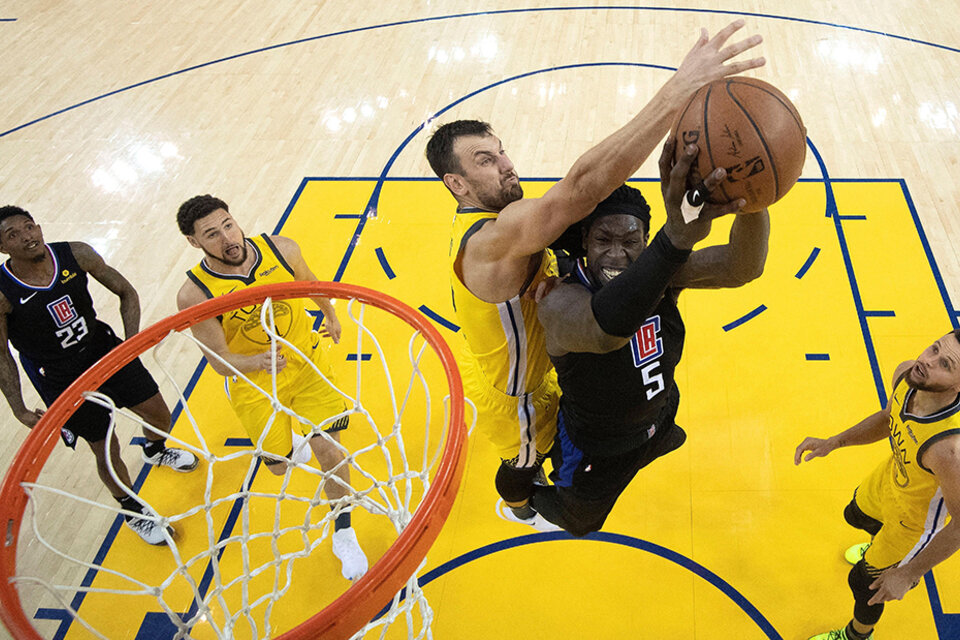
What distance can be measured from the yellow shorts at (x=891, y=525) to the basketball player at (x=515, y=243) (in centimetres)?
134

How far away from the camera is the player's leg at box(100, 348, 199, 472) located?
13.2 feet

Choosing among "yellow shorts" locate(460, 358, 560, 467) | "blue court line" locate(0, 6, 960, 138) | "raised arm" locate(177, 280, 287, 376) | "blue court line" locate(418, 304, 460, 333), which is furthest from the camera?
"blue court line" locate(0, 6, 960, 138)

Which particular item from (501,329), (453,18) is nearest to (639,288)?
(501,329)

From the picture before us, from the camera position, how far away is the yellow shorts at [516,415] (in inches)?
128

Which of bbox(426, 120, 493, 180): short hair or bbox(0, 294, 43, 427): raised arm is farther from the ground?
bbox(426, 120, 493, 180): short hair

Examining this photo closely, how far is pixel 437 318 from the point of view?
→ 5.20m

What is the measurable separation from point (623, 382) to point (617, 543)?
1.39m

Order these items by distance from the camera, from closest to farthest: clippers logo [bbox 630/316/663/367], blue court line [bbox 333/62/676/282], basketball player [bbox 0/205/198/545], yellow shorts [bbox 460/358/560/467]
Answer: clippers logo [bbox 630/316/663/367]
yellow shorts [bbox 460/358/560/467]
basketball player [bbox 0/205/198/545]
blue court line [bbox 333/62/676/282]

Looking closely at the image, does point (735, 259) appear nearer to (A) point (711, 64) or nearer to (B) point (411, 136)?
(A) point (711, 64)

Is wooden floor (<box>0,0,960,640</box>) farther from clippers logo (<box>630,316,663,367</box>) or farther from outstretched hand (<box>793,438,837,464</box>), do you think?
clippers logo (<box>630,316,663,367</box>)

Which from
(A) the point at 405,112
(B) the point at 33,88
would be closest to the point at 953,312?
(A) the point at 405,112

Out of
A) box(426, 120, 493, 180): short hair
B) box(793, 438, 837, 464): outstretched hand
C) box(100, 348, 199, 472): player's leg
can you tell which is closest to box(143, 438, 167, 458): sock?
box(100, 348, 199, 472): player's leg

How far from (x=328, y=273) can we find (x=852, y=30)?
6284 mm

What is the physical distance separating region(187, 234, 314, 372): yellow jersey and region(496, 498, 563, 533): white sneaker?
4.20 ft
